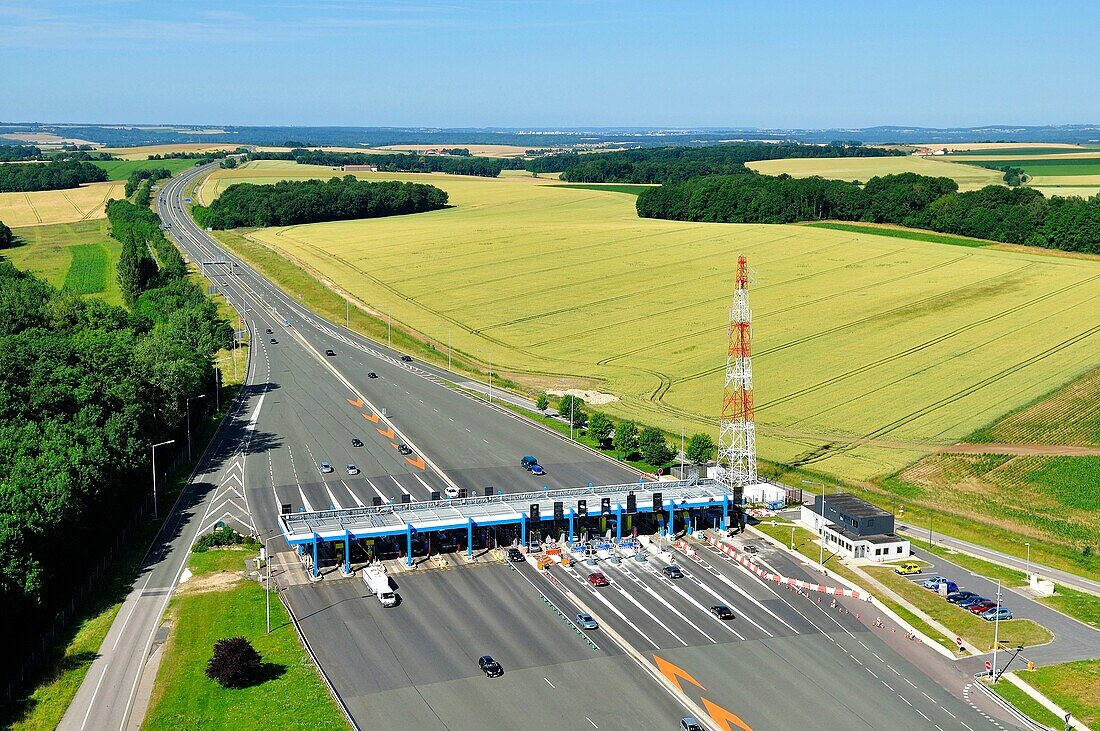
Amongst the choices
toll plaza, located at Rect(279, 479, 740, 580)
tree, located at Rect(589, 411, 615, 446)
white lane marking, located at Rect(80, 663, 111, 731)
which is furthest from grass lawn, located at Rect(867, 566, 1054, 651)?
white lane marking, located at Rect(80, 663, 111, 731)

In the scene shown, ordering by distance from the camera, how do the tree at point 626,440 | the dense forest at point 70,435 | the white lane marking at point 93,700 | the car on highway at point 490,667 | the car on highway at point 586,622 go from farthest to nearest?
the tree at point 626,440, the car on highway at point 586,622, the dense forest at point 70,435, the car on highway at point 490,667, the white lane marking at point 93,700

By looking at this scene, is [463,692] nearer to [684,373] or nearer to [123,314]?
[684,373]

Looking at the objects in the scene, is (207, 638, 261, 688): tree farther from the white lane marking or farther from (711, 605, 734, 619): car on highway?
(711, 605, 734, 619): car on highway

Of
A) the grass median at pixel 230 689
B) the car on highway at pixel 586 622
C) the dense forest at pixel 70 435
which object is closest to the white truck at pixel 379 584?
the grass median at pixel 230 689

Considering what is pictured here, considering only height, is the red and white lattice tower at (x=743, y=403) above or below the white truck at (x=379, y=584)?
above

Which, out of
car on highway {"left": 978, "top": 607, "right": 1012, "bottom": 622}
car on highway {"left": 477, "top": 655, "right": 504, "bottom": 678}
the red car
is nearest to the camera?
car on highway {"left": 477, "top": 655, "right": 504, "bottom": 678}

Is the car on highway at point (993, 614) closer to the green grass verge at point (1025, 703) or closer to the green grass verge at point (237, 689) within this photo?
the green grass verge at point (1025, 703)

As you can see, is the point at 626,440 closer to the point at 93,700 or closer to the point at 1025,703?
the point at 1025,703
